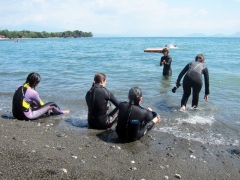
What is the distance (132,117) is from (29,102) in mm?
3029

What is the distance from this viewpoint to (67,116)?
7.91 meters

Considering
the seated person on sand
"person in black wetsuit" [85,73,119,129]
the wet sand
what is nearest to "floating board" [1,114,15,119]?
the seated person on sand

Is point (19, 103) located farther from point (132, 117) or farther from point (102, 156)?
point (132, 117)

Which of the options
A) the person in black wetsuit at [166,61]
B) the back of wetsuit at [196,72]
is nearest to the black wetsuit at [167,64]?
the person in black wetsuit at [166,61]

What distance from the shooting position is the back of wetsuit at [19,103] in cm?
672

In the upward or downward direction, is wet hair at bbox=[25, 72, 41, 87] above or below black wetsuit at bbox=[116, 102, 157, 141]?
above

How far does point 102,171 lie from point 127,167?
19.7 inches

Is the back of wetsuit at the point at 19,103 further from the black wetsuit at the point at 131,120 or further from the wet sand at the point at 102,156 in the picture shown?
the black wetsuit at the point at 131,120

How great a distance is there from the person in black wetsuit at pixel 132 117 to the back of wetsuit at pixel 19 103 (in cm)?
274

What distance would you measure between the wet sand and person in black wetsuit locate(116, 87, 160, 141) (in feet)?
0.70

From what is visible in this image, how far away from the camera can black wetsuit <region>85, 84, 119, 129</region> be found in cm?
629

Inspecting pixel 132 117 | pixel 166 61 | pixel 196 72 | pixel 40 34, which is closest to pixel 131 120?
pixel 132 117

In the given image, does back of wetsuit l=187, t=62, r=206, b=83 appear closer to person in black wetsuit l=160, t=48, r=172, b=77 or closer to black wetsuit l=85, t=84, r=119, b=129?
black wetsuit l=85, t=84, r=119, b=129

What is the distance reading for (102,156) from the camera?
199 inches
